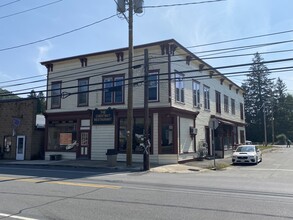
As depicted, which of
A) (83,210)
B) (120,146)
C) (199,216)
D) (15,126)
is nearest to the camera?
(199,216)

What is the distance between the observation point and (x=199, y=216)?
7.07m

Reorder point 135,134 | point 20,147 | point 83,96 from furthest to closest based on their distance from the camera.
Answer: point 20,147 → point 83,96 → point 135,134

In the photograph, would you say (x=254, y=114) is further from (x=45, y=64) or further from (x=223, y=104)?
(x=45, y=64)

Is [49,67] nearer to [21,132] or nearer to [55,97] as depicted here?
[55,97]

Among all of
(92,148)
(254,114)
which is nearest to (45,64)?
(92,148)

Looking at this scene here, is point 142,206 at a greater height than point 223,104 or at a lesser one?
lesser

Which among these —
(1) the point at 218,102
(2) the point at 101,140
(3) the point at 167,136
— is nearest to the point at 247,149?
(3) the point at 167,136

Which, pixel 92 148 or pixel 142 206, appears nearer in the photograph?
pixel 142 206

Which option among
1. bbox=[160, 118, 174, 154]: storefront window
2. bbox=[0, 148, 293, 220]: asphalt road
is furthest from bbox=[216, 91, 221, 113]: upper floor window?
bbox=[0, 148, 293, 220]: asphalt road

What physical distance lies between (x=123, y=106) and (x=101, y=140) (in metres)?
3.34

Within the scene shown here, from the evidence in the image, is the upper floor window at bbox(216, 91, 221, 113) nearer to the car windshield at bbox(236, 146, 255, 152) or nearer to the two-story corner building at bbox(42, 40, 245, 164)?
the two-story corner building at bbox(42, 40, 245, 164)

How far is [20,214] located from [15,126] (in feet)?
76.0

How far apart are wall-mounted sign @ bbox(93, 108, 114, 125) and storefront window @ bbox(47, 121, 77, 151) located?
2.61m

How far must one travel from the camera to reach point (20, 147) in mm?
28391
